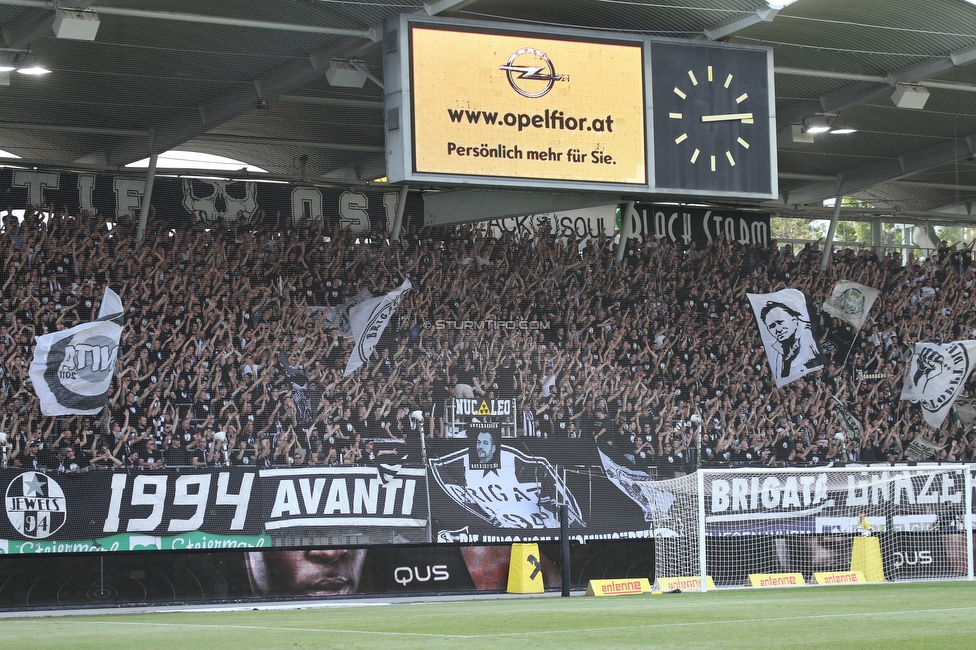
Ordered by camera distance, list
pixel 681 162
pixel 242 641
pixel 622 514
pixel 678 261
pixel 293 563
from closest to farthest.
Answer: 1. pixel 242 641
2. pixel 681 162
3. pixel 293 563
4. pixel 622 514
5. pixel 678 261

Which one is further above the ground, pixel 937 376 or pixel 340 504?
pixel 937 376

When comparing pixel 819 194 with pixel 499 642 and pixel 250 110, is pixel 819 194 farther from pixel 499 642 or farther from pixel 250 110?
pixel 499 642

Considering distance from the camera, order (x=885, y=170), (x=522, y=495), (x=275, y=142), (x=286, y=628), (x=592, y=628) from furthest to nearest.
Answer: (x=885, y=170) < (x=275, y=142) < (x=522, y=495) < (x=286, y=628) < (x=592, y=628)

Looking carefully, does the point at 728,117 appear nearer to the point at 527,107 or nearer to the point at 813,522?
the point at 527,107

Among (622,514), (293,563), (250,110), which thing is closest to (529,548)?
(622,514)

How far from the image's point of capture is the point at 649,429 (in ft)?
78.7

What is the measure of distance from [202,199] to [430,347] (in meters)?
5.47

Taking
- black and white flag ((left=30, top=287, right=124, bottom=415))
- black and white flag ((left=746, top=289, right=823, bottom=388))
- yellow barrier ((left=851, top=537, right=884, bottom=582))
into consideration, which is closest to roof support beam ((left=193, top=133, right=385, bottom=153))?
black and white flag ((left=30, top=287, right=124, bottom=415))

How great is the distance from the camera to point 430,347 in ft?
78.3

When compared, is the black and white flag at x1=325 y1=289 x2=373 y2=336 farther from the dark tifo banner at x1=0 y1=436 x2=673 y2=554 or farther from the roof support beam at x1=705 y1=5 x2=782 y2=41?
the roof support beam at x1=705 y1=5 x2=782 y2=41

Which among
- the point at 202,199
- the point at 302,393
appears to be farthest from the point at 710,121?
the point at 202,199

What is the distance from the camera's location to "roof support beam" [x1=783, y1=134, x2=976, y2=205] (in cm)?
2836

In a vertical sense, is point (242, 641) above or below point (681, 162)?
below

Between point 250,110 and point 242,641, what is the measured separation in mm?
14682
